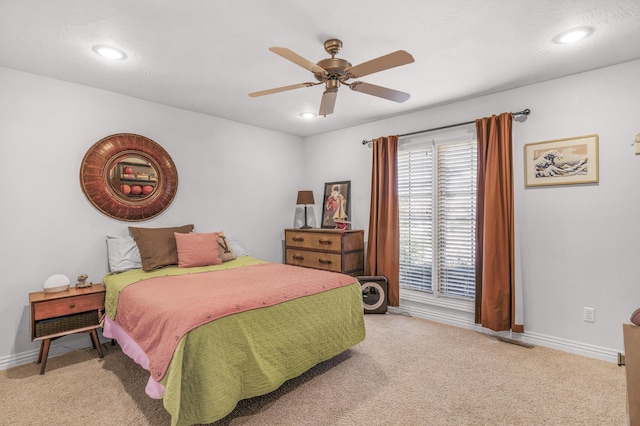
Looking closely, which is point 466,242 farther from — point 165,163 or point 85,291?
point 85,291

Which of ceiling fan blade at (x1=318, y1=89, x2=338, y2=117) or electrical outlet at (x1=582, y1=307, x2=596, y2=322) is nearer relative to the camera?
ceiling fan blade at (x1=318, y1=89, x2=338, y2=117)

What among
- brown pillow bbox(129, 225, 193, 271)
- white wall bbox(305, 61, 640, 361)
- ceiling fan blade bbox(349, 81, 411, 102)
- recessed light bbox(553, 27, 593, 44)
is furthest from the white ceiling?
brown pillow bbox(129, 225, 193, 271)

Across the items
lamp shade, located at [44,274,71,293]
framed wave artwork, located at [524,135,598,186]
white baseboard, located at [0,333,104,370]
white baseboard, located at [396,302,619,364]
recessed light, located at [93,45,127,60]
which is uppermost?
recessed light, located at [93,45,127,60]

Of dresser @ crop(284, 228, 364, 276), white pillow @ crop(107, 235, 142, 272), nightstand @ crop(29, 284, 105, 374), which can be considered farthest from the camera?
dresser @ crop(284, 228, 364, 276)

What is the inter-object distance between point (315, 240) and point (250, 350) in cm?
248

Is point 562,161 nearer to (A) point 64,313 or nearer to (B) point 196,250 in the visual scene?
(B) point 196,250

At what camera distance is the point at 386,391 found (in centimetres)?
229

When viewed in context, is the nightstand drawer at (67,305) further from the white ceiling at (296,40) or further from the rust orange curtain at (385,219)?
the rust orange curtain at (385,219)

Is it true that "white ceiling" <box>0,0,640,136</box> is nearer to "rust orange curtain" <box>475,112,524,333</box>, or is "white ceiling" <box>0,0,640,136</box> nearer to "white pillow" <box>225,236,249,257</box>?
"rust orange curtain" <box>475,112,524,333</box>

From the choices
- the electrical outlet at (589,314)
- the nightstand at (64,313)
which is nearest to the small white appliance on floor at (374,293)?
the electrical outlet at (589,314)

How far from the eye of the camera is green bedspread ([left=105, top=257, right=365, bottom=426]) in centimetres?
173

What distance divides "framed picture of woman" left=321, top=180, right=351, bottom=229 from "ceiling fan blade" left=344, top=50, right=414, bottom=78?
2.57 meters

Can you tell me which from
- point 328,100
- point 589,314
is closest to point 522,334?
point 589,314

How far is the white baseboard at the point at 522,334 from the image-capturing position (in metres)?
2.80
